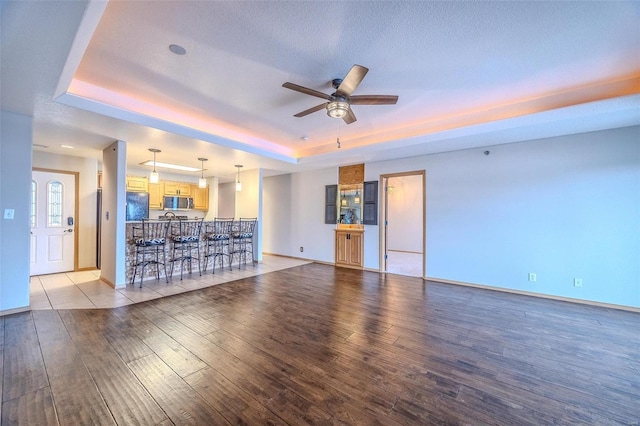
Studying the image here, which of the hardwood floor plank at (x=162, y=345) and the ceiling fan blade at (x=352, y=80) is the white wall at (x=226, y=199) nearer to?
the hardwood floor plank at (x=162, y=345)

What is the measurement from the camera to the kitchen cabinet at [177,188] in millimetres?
7910

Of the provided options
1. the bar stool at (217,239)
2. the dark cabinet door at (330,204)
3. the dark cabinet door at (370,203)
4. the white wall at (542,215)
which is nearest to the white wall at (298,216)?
the dark cabinet door at (330,204)

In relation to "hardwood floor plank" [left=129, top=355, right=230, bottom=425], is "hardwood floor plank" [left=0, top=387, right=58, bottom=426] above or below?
above

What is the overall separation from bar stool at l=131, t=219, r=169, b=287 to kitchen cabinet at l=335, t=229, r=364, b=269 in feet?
12.7

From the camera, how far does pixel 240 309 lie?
3518 mm

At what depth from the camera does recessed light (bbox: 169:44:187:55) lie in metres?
2.46

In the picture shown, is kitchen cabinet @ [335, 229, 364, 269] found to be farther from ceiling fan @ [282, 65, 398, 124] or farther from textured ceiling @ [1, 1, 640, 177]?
ceiling fan @ [282, 65, 398, 124]

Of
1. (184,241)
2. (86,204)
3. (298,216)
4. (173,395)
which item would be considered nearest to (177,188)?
(86,204)

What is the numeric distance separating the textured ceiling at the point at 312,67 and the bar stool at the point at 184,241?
1708 millimetres

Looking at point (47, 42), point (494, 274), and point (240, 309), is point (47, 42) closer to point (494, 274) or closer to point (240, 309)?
point (240, 309)

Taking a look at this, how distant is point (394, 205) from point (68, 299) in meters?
9.06

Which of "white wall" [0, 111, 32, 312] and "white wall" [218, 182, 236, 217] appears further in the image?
"white wall" [218, 182, 236, 217]

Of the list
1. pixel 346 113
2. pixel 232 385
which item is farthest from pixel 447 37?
pixel 232 385

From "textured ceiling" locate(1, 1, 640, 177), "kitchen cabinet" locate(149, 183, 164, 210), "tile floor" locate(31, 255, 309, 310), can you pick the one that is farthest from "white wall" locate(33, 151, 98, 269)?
"kitchen cabinet" locate(149, 183, 164, 210)
